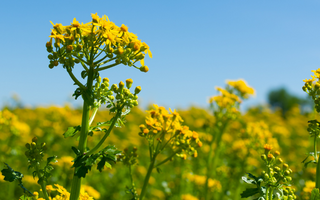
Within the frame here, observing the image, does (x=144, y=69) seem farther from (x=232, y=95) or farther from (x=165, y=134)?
(x=232, y=95)

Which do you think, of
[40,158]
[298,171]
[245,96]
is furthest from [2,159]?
[298,171]

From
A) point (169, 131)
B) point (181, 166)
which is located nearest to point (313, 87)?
point (169, 131)

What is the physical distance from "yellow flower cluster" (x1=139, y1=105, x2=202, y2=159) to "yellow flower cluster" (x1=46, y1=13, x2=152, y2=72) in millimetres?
786

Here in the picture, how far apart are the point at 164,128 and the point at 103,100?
862mm

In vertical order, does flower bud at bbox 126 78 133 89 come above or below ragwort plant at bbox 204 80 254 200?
below

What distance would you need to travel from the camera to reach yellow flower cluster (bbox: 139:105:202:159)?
2.97 metres

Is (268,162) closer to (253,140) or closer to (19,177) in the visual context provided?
(19,177)

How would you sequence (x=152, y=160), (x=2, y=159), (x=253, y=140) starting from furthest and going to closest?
(x=2, y=159) → (x=253, y=140) → (x=152, y=160)

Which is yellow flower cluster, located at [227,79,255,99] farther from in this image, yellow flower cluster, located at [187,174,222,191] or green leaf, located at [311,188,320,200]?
green leaf, located at [311,188,320,200]

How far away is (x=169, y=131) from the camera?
3002 millimetres

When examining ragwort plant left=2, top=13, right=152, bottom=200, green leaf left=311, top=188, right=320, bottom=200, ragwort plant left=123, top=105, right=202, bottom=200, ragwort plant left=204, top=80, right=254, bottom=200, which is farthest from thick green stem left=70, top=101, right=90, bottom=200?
ragwort plant left=204, top=80, right=254, bottom=200

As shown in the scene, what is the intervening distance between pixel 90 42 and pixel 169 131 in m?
1.20

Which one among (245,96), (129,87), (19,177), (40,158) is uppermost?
(245,96)

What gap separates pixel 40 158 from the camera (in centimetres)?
248
